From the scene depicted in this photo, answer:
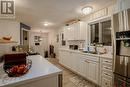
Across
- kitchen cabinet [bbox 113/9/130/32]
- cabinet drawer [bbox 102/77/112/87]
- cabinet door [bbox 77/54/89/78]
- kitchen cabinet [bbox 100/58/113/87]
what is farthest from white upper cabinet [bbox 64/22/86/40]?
kitchen cabinet [bbox 113/9/130/32]

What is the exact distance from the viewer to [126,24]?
6.48 ft

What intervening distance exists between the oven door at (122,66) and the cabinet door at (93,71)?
2.96 ft

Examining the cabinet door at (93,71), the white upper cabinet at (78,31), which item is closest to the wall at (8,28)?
the white upper cabinet at (78,31)

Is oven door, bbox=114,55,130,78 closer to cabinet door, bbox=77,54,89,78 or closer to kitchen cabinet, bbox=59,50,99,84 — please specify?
kitchen cabinet, bbox=59,50,99,84

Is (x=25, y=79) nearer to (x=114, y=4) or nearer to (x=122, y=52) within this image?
(x=122, y=52)

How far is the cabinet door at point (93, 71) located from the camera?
3027 mm

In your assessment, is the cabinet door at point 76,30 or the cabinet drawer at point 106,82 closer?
the cabinet drawer at point 106,82

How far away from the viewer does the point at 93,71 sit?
3.17 meters

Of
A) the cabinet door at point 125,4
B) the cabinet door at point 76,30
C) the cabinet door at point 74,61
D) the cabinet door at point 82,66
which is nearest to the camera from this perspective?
the cabinet door at point 125,4

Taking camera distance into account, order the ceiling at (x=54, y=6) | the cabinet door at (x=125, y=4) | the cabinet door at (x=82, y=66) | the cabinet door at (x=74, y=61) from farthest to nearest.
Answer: the cabinet door at (x=74, y=61) < the cabinet door at (x=82, y=66) < the ceiling at (x=54, y=6) < the cabinet door at (x=125, y=4)

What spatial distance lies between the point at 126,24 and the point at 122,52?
1.76 feet

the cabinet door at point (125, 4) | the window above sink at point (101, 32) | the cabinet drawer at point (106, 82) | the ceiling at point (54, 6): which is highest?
the ceiling at point (54, 6)

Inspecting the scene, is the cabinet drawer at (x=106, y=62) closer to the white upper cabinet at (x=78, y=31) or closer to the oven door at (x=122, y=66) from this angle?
the oven door at (x=122, y=66)

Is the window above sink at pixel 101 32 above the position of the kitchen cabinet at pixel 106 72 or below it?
above
